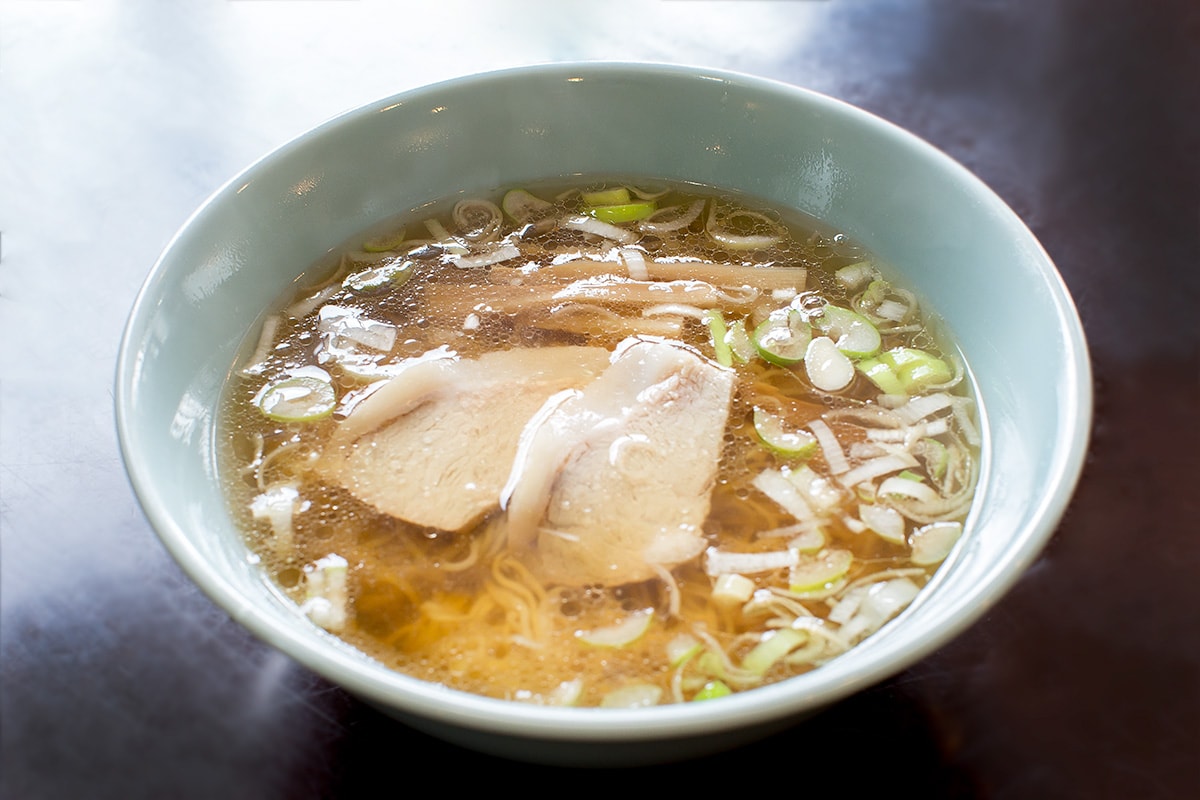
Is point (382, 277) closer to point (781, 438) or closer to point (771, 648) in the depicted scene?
point (781, 438)

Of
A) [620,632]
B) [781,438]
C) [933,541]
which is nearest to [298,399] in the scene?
[620,632]

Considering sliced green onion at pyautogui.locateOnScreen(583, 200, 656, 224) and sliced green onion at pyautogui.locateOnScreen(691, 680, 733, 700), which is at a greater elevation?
sliced green onion at pyautogui.locateOnScreen(583, 200, 656, 224)

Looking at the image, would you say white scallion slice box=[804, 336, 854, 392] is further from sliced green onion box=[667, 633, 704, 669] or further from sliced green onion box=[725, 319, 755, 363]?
sliced green onion box=[667, 633, 704, 669]

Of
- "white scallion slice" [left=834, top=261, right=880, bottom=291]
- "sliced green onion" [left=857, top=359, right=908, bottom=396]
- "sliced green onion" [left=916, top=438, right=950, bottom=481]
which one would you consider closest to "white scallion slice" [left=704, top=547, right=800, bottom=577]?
"sliced green onion" [left=916, top=438, right=950, bottom=481]

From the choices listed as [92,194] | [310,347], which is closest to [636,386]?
[310,347]

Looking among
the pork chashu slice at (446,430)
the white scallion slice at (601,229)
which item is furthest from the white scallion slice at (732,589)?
the white scallion slice at (601,229)

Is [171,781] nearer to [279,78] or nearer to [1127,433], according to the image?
[1127,433]
